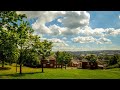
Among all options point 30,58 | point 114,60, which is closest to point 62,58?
point 114,60

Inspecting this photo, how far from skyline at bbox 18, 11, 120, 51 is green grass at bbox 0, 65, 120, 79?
20.0 feet

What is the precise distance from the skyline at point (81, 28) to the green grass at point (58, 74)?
6.10m

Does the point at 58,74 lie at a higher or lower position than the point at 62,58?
lower

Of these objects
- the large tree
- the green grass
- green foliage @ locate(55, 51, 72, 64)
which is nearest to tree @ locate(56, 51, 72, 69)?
green foliage @ locate(55, 51, 72, 64)

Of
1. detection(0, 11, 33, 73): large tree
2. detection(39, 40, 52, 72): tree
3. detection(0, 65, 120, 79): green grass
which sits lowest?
detection(0, 65, 120, 79): green grass

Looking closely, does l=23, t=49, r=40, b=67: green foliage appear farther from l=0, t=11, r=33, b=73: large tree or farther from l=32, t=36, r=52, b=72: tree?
l=32, t=36, r=52, b=72: tree

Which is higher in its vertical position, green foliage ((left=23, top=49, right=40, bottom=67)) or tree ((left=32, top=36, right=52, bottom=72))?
tree ((left=32, top=36, right=52, bottom=72))

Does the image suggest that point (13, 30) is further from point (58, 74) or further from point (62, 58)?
point (62, 58)

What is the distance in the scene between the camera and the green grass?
2061 cm

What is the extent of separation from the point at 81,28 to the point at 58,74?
19904 mm

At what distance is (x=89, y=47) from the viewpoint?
34.1 metres

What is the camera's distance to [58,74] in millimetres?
23953
